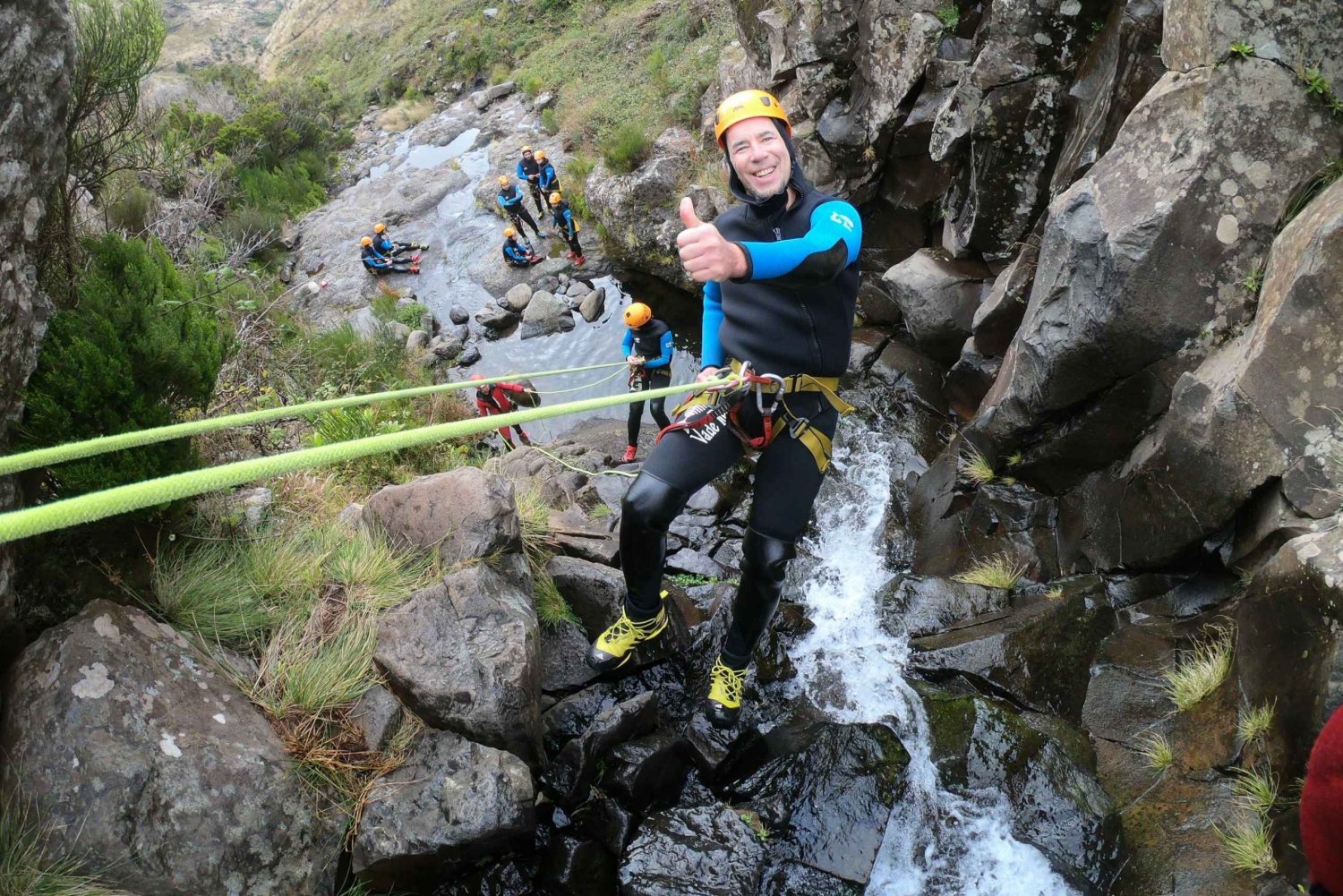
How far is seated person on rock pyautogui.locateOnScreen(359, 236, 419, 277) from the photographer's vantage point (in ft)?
54.0

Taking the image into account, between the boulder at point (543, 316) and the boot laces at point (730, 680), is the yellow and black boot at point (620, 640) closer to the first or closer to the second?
the boot laces at point (730, 680)

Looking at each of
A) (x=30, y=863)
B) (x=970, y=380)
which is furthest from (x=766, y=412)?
(x=970, y=380)

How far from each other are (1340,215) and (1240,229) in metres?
0.80

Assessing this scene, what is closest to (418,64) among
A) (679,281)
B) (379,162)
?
(379,162)

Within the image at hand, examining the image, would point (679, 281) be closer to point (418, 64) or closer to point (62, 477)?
point (62, 477)

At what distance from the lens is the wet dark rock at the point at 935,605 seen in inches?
193

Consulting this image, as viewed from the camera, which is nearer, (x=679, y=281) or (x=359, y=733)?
(x=359, y=733)

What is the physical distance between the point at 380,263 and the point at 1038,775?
16.5 meters

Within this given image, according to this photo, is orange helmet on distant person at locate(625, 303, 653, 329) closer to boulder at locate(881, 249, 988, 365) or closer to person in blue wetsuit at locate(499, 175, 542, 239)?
boulder at locate(881, 249, 988, 365)

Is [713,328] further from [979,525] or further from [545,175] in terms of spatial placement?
[545,175]

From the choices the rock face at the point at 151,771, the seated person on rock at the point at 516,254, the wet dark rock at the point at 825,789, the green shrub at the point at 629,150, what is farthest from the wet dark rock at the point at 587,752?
the green shrub at the point at 629,150

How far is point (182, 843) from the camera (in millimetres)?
2549

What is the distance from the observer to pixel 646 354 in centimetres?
898

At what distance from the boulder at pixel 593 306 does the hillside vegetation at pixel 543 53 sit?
4.89m
